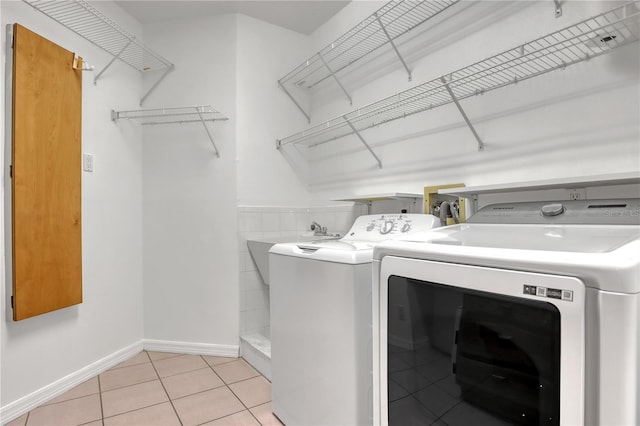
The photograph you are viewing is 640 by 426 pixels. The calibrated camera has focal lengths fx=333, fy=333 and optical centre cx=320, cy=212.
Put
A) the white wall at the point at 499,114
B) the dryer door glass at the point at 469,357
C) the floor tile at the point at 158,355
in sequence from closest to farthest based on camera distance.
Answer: the dryer door glass at the point at 469,357 → the white wall at the point at 499,114 → the floor tile at the point at 158,355

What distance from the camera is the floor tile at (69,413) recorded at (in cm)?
172

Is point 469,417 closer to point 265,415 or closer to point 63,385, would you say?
point 265,415

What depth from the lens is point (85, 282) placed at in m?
2.21

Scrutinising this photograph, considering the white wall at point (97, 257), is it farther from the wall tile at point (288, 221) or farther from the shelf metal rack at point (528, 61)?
the shelf metal rack at point (528, 61)

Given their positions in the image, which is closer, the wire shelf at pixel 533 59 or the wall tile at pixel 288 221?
the wire shelf at pixel 533 59

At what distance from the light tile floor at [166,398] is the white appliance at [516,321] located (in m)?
1.02

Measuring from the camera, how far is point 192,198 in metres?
2.57

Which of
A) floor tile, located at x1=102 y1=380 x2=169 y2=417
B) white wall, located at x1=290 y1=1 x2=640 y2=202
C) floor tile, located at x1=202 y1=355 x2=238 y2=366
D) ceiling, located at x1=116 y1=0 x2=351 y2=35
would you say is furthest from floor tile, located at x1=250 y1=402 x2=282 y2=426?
ceiling, located at x1=116 y1=0 x2=351 y2=35

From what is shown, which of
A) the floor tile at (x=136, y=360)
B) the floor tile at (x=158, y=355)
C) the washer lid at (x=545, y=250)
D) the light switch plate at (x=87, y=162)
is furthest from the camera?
the floor tile at (x=158, y=355)

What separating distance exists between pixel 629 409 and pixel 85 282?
2.66 metres

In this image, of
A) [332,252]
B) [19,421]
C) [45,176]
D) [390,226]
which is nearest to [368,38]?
[390,226]

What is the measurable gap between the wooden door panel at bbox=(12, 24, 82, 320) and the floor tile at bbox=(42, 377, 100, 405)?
531mm

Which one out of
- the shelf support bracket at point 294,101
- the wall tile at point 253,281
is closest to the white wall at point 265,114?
the shelf support bracket at point 294,101

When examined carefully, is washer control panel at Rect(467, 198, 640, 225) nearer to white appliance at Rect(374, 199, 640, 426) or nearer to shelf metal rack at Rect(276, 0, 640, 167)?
white appliance at Rect(374, 199, 640, 426)
